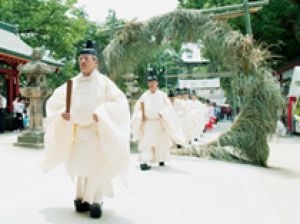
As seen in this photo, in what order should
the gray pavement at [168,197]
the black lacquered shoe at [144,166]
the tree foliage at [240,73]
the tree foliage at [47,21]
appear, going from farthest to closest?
the tree foliage at [47,21]
the tree foliage at [240,73]
the black lacquered shoe at [144,166]
the gray pavement at [168,197]

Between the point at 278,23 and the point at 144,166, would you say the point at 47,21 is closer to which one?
the point at 278,23

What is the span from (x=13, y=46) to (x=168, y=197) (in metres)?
15.7

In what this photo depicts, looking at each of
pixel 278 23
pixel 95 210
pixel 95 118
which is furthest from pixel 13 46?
pixel 95 210

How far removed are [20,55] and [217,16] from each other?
9.62m

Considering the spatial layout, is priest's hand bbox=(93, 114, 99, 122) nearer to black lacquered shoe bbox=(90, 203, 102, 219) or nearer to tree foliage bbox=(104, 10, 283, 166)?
black lacquered shoe bbox=(90, 203, 102, 219)

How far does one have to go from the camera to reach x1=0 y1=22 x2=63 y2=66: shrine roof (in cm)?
1768

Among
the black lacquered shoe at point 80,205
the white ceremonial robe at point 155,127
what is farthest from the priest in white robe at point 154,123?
the black lacquered shoe at point 80,205

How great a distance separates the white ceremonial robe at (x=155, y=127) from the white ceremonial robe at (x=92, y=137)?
12.2 feet

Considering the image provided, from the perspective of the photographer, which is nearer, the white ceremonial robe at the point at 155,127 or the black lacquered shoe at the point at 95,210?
the black lacquered shoe at the point at 95,210

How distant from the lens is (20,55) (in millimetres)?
18250

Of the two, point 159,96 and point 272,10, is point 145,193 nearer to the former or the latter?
point 159,96

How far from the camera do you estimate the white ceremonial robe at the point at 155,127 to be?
28.6ft

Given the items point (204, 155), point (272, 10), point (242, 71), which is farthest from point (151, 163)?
point (272, 10)

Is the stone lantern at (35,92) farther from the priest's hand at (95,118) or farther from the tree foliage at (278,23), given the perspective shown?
the tree foliage at (278,23)
